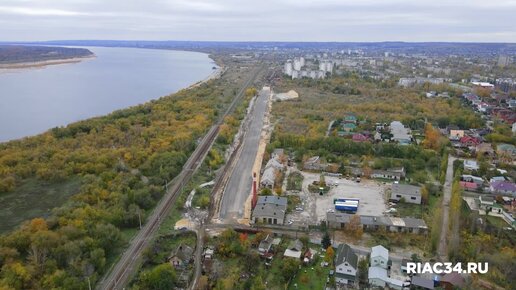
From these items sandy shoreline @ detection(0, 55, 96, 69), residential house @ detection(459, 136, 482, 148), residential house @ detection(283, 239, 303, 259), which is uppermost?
sandy shoreline @ detection(0, 55, 96, 69)

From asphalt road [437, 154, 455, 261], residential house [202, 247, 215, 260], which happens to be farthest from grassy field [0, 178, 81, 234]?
asphalt road [437, 154, 455, 261]

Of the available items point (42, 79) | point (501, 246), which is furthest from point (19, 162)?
point (42, 79)

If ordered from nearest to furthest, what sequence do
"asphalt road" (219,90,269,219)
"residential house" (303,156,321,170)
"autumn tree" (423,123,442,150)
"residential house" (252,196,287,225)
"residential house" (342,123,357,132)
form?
"residential house" (252,196,287,225), "asphalt road" (219,90,269,219), "residential house" (303,156,321,170), "autumn tree" (423,123,442,150), "residential house" (342,123,357,132)

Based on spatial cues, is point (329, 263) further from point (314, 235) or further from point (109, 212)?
point (109, 212)

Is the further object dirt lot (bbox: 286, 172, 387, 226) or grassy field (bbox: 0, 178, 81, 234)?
dirt lot (bbox: 286, 172, 387, 226)

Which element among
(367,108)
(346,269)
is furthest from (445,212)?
(367,108)

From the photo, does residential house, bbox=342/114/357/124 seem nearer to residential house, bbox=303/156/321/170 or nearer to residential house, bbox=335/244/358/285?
residential house, bbox=303/156/321/170

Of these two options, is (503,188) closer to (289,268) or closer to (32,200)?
(289,268)
